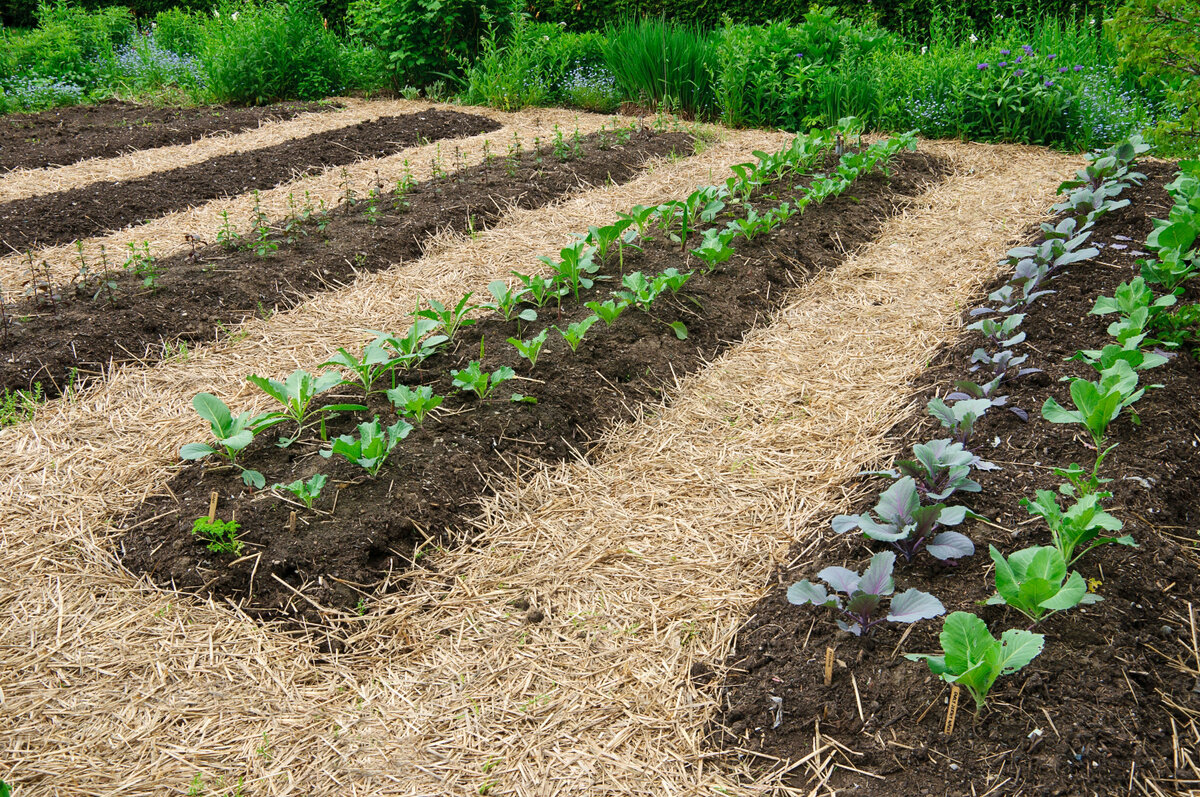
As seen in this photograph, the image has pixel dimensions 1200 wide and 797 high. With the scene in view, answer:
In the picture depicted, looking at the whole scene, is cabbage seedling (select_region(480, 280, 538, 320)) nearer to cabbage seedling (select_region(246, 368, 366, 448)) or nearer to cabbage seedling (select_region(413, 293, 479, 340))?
cabbage seedling (select_region(413, 293, 479, 340))

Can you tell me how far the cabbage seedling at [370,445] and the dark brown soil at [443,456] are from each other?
66mm

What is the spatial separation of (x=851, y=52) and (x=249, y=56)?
6400 millimetres

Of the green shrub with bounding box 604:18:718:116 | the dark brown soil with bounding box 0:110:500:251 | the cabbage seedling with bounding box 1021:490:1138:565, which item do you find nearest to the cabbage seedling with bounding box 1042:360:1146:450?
the cabbage seedling with bounding box 1021:490:1138:565

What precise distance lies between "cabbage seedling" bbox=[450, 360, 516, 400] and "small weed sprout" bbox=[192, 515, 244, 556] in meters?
0.90

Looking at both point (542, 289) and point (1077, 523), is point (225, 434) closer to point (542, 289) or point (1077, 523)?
point (542, 289)

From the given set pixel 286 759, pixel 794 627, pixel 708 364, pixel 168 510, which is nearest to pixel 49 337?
pixel 168 510

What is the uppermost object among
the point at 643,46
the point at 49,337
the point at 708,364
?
the point at 643,46

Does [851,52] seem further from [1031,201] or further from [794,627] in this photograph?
[794,627]

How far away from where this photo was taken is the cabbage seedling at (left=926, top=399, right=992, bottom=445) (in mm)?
2465

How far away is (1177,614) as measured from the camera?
1921 millimetres

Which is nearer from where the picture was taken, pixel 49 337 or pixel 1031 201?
pixel 49 337

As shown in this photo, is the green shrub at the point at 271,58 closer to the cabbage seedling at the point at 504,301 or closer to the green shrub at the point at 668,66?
the green shrub at the point at 668,66

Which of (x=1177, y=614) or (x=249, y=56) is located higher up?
(x=249, y=56)

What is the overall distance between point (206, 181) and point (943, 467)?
5.43 metres
